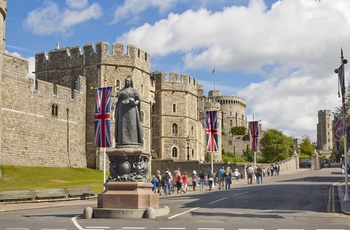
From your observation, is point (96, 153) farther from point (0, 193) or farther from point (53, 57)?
point (0, 193)

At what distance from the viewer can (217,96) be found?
14775cm

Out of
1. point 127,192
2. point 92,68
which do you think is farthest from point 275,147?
point 127,192

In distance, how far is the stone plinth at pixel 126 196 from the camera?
1513 cm

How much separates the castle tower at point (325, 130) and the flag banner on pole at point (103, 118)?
168 m

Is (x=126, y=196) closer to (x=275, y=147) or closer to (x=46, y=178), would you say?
(x=46, y=178)

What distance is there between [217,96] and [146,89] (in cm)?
9556

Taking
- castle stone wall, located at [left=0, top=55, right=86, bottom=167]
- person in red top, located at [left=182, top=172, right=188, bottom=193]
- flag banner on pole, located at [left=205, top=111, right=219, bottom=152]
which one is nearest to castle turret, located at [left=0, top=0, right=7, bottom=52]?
castle stone wall, located at [left=0, top=55, right=86, bottom=167]

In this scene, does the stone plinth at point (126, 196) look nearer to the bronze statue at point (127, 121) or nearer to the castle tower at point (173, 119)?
the bronze statue at point (127, 121)

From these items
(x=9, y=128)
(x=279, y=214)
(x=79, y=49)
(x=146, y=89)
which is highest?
(x=79, y=49)

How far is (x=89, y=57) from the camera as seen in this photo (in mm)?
49656

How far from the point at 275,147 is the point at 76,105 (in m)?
56.6

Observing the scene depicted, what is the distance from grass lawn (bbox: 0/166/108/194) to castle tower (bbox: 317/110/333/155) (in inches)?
6108

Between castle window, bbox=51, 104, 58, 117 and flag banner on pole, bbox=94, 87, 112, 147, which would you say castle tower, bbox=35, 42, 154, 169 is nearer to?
castle window, bbox=51, 104, 58, 117

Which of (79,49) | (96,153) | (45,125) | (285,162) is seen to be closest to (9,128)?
(45,125)
